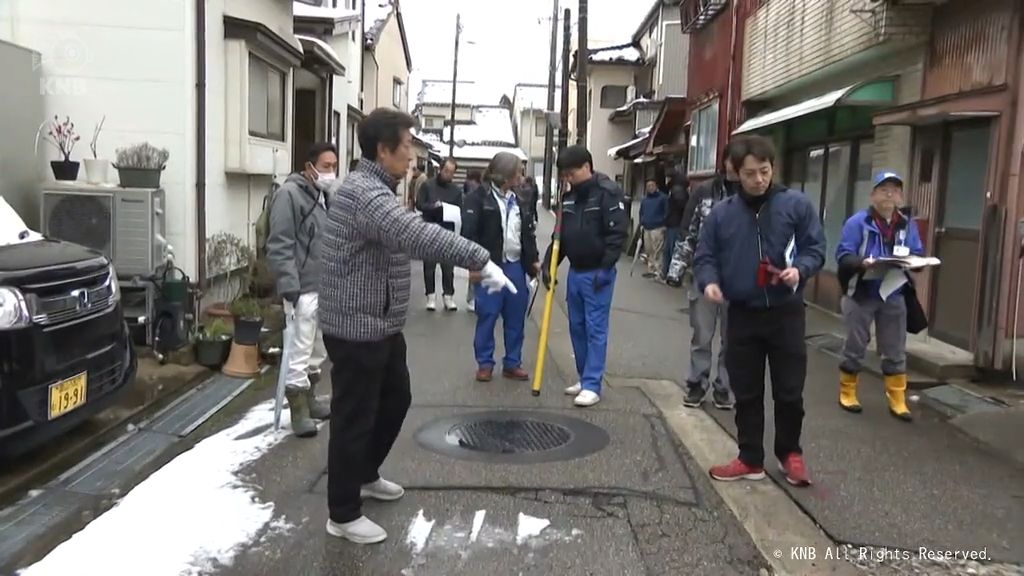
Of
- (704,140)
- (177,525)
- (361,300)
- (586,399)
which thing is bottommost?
(177,525)

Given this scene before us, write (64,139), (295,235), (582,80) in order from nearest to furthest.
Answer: (295,235)
(64,139)
(582,80)

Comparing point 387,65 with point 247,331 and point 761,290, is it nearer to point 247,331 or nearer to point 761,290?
point 247,331

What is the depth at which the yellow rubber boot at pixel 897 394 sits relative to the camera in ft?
19.9

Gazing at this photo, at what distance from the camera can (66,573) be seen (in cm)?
354

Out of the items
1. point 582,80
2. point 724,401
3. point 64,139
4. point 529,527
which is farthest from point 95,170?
point 582,80

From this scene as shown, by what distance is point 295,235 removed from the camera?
520 centimetres

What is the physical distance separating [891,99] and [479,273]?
700 centimetres

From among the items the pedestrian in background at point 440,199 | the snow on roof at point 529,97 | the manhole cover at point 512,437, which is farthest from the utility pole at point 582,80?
the snow on roof at point 529,97

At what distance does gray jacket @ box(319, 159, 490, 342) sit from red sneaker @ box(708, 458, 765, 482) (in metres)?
2.01

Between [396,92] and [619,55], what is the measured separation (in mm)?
8412

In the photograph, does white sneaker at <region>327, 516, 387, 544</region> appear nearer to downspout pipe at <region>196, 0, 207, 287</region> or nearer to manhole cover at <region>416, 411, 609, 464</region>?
manhole cover at <region>416, 411, 609, 464</region>

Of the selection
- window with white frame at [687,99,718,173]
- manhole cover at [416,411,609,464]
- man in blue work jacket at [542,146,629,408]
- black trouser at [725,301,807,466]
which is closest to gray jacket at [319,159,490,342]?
manhole cover at [416,411,609,464]

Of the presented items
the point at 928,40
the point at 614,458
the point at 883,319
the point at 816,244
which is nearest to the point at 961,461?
the point at 883,319

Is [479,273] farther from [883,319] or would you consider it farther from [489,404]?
[883,319]
